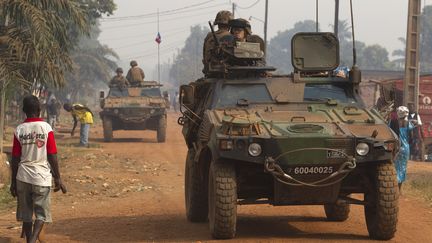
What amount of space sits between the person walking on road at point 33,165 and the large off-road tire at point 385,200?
3.11m

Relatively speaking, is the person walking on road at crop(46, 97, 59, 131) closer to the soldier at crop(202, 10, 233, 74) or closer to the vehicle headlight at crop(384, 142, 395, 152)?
the soldier at crop(202, 10, 233, 74)

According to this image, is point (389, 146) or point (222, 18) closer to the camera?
point (389, 146)

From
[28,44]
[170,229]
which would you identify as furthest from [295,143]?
[28,44]

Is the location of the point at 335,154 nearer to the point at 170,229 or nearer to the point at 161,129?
the point at 170,229

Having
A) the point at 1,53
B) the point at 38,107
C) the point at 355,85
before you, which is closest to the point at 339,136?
the point at 355,85

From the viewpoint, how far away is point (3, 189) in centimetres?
1388

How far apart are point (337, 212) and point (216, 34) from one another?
2.78 meters

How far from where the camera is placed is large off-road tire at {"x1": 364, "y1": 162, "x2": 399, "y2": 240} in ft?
26.1

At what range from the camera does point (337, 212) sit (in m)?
9.95

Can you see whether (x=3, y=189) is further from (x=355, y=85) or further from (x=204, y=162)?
(x=355, y=85)

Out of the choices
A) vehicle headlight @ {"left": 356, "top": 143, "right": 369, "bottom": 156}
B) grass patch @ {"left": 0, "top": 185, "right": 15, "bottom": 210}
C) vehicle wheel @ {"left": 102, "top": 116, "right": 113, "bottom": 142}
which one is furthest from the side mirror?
vehicle wheel @ {"left": 102, "top": 116, "right": 113, "bottom": 142}

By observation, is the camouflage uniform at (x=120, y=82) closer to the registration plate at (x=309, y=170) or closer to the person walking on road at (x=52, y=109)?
the person walking on road at (x=52, y=109)

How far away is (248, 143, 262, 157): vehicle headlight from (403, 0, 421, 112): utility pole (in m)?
13.9

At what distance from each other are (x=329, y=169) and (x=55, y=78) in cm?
999
